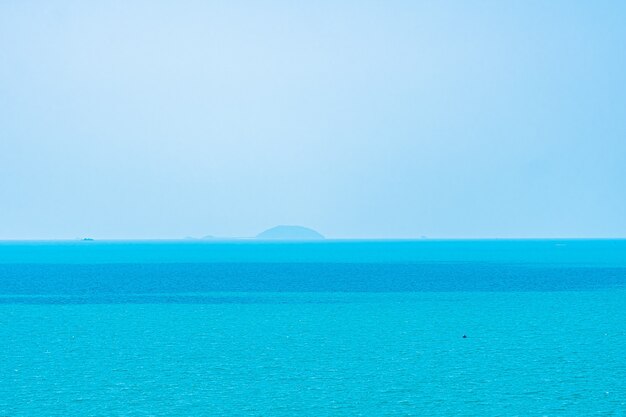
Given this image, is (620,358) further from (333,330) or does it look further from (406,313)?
(406,313)

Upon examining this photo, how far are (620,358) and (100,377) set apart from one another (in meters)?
25.7

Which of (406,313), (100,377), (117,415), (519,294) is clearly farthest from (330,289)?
(117,415)

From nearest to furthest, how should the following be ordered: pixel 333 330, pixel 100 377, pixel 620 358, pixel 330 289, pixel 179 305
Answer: pixel 100 377
pixel 620 358
pixel 333 330
pixel 179 305
pixel 330 289

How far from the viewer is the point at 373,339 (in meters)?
47.9

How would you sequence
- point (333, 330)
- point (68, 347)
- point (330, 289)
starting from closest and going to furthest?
point (68, 347)
point (333, 330)
point (330, 289)

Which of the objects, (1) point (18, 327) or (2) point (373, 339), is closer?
(2) point (373, 339)

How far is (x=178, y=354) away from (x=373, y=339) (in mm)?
11771

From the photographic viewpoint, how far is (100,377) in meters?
36.6

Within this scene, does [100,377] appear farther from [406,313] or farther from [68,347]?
[406,313]

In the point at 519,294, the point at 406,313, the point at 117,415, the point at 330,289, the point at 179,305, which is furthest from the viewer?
the point at 330,289

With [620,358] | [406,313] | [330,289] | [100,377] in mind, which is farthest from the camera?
[330,289]

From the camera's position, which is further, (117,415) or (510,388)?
(510,388)

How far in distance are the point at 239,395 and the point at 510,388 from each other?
37.1ft

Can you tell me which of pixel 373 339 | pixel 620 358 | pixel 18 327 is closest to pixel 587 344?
pixel 620 358
